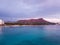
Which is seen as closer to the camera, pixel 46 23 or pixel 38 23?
pixel 38 23

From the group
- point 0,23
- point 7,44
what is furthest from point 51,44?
point 0,23

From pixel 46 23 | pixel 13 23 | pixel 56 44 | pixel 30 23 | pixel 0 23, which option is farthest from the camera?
pixel 46 23

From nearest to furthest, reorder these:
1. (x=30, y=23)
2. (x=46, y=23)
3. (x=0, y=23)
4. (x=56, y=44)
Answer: (x=56, y=44), (x=0, y=23), (x=30, y=23), (x=46, y=23)

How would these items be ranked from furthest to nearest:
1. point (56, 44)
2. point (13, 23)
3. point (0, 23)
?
1. point (13, 23)
2. point (0, 23)
3. point (56, 44)

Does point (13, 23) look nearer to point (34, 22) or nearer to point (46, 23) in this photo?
point (34, 22)

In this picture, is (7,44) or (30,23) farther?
(30,23)

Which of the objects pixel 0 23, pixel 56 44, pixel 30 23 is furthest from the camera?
pixel 30 23

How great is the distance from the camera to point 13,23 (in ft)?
151

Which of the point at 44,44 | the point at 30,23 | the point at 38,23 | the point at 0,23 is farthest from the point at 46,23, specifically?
the point at 44,44

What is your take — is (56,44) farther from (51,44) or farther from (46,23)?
(46,23)

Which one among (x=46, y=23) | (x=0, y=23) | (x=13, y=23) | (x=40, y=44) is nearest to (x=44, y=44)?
(x=40, y=44)

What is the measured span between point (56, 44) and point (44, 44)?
0.88 m

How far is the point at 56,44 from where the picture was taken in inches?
325

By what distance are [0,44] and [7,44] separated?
0.51m
